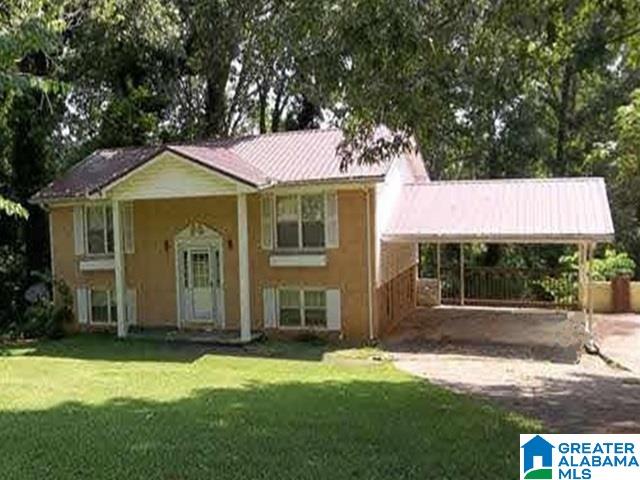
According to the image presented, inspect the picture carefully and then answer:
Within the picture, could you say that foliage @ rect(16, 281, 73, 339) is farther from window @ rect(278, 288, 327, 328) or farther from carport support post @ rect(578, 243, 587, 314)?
carport support post @ rect(578, 243, 587, 314)

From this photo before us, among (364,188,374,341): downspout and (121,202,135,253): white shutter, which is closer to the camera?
(364,188,374,341): downspout

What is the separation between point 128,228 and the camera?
2288cm

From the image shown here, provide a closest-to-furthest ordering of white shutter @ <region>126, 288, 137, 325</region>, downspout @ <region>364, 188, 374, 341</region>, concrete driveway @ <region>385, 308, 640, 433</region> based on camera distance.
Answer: concrete driveway @ <region>385, 308, 640, 433</region> < downspout @ <region>364, 188, 374, 341</region> < white shutter @ <region>126, 288, 137, 325</region>

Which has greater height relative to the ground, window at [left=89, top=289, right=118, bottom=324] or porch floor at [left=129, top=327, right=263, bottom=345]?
window at [left=89, top=289, right=118, bottom=324]

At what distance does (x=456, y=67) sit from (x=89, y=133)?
21.2 meters

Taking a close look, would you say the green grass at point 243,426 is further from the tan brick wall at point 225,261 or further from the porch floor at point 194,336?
the tan brick wall at point 225,261

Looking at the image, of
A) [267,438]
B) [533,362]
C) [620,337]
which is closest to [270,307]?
[533,362]

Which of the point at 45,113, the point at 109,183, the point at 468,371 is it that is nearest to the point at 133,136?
the point at 45,113

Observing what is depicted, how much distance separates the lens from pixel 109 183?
69.1ft

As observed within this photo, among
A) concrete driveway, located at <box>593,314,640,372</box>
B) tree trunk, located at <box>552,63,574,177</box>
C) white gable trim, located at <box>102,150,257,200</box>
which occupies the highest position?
tree trunk, located at <box>552,63,574,177</box>

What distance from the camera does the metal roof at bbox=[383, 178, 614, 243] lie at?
20188 mm

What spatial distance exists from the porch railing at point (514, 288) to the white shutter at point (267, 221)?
8905 mm

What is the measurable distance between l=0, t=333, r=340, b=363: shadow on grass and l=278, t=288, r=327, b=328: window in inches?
29.8

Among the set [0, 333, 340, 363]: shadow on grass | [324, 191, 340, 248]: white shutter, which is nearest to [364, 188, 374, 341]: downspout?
[324, 191, 340, 248]: white shutter
